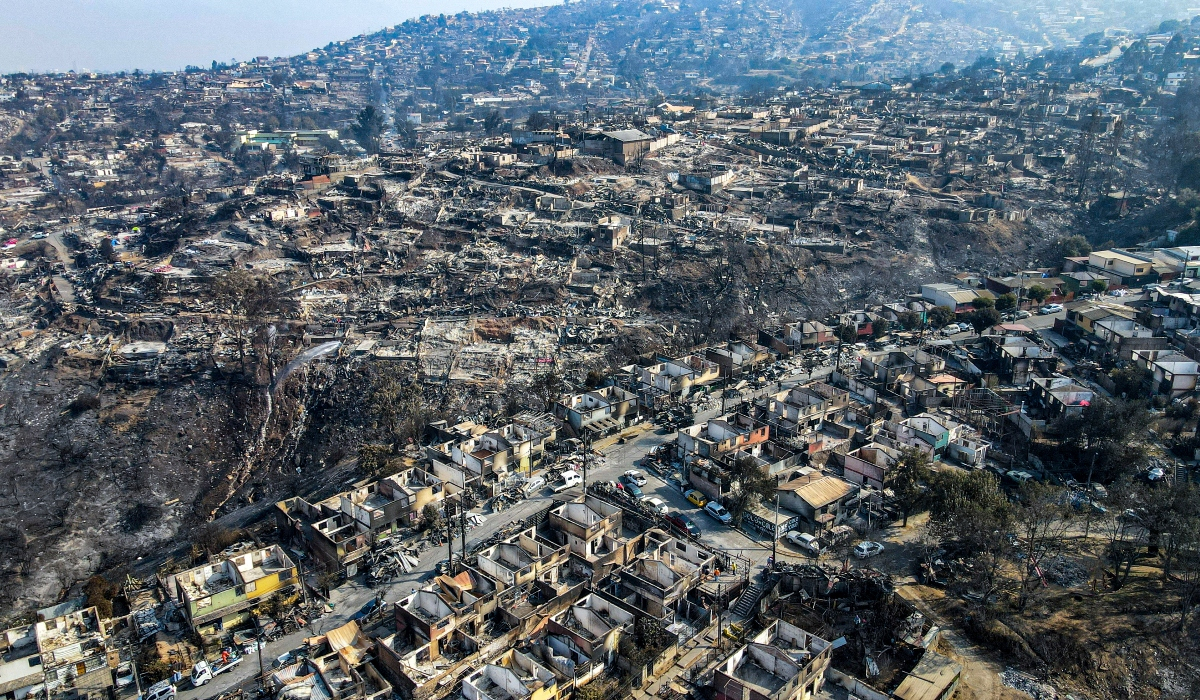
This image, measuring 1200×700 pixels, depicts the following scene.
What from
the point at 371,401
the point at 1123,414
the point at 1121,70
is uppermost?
the point at 1121,70

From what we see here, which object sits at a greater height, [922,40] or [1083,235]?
[922,40]

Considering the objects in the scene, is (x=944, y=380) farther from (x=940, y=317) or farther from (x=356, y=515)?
(x=356, y=515)

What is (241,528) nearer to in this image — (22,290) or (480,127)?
(22,290)

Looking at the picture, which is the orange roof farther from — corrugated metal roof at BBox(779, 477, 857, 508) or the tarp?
the tarp

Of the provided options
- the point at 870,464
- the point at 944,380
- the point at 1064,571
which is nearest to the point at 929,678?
the point at 1064,571

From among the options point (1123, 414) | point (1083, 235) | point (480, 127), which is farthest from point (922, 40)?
point (1123, 414)

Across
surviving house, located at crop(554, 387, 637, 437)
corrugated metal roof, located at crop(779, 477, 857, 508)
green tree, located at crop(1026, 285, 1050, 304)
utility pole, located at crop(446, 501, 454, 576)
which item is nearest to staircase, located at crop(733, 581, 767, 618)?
corrugated metal roof, located at crop(779, 477, 857, 508)
